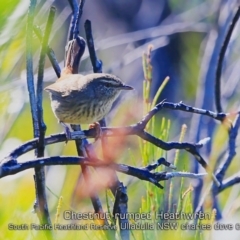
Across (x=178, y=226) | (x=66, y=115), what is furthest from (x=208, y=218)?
(x=66, y=115)

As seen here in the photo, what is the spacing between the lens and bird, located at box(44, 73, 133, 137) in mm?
2701

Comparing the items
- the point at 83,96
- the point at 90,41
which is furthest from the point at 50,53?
the point at 83,96

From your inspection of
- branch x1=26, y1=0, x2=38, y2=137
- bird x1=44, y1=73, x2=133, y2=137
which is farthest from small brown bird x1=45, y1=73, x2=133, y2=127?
branch x1=26, y1=0, x2=38, y2=137

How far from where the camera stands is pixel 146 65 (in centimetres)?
192

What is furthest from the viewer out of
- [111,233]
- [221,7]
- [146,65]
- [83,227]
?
[221,7]

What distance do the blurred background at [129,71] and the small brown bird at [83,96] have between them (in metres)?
0.08

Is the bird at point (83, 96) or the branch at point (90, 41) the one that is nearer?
the branch at point (90, 41)

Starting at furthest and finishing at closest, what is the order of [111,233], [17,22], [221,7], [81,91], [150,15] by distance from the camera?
[150,15], [221,7], [81,91], [111,233], [17,22]

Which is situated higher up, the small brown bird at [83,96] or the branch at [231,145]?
the small brown bird at [83,96]

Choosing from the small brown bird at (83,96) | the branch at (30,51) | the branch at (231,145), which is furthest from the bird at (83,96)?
the branch at (30,51)

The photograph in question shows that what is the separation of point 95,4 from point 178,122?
197cm

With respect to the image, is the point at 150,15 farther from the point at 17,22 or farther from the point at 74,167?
the point at 17,22

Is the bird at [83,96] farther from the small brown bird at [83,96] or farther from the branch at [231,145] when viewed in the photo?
the branch at [231,145]

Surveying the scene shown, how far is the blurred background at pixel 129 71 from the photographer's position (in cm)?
154
